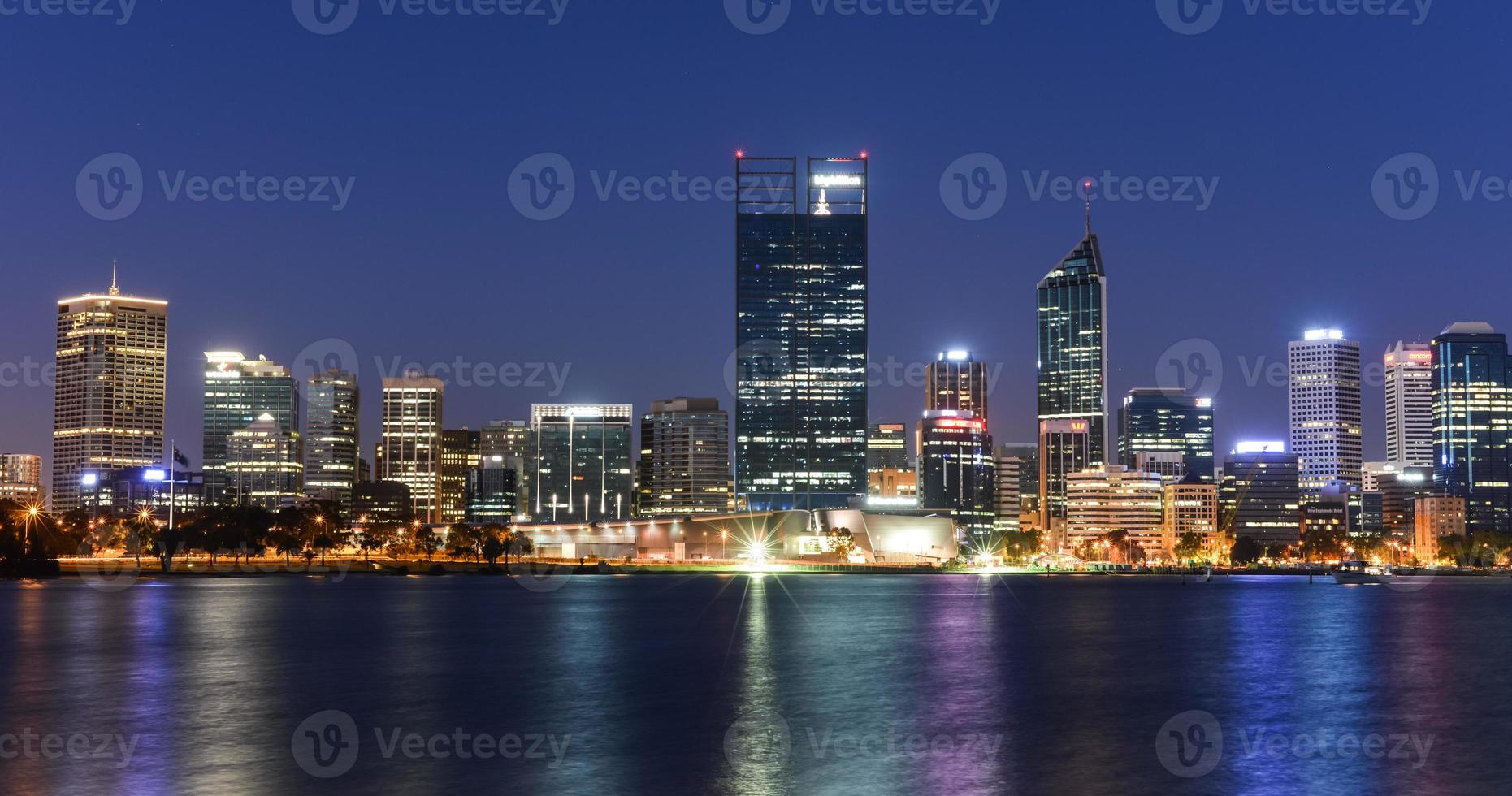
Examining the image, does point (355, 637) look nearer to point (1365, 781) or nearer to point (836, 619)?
point (836, 619)

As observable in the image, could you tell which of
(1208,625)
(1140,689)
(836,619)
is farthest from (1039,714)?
(1208,625)

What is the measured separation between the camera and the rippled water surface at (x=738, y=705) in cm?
4856

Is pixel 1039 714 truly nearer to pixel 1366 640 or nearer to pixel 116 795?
pixel 116 795

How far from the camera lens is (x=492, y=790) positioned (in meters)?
44.5

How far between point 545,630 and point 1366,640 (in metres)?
62.5

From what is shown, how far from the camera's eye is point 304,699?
67812mm

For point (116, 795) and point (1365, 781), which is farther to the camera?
point (1365, 781)

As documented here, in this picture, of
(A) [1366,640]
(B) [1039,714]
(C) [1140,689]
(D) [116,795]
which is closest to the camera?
(D) [116,795]

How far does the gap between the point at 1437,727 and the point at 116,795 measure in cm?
5123

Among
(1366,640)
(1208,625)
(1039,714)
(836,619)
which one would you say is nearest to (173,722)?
(1039,714)

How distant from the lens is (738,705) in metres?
67.1

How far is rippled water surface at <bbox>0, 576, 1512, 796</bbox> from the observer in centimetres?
4856

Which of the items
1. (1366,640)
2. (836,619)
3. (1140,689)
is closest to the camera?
(1140,689)

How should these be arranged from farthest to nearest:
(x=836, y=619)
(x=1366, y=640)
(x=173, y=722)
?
(x=836, y=619), (x=1366, y=640), (x=173, y=722)
